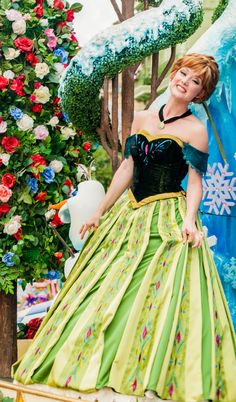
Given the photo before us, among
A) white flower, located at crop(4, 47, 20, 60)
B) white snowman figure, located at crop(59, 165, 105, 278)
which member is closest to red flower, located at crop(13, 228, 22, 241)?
white snowman figure, located at crop(59, 165, 105, 278)

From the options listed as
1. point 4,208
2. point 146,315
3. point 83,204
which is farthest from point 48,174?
point 146,315

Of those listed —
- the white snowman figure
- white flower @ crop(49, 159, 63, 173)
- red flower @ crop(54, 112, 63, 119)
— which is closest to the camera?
the white snowman figure

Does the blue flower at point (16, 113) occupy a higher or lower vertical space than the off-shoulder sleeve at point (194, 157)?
lower

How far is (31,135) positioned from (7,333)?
5.66 feet

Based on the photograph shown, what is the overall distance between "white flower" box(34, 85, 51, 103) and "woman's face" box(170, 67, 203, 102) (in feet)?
6.57

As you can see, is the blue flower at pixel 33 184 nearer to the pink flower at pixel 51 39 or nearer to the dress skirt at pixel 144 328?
the pink flower at pixel 51 39

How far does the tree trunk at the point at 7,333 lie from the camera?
639cm

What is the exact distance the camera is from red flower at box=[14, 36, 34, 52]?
5.88 meters

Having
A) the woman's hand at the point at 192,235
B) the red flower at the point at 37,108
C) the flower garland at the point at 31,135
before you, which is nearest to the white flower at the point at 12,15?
the flower garland at the point at 31,135

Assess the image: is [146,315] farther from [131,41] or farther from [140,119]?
[131,41]

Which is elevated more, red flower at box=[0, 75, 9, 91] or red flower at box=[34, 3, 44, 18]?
red flower at box=[34, 3, 44, 18]

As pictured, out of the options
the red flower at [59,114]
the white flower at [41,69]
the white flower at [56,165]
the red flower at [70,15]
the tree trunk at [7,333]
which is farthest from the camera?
the tree trunk at [7,333]

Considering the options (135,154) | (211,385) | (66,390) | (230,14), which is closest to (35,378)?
(66,390)

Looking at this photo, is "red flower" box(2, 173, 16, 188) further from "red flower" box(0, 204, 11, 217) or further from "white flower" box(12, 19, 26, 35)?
"white flower" box(12, 19, 26, 35)
